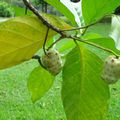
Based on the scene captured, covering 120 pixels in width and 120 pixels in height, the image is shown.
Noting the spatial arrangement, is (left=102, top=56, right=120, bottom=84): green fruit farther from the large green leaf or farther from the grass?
A: the grass

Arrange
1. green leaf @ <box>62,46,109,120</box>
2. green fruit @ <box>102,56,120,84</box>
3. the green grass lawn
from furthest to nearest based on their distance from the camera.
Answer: the green grass lawn < green leaf @ <box>62,46,109,120</box> < green fruit @ <box>102,56,120,84</box>

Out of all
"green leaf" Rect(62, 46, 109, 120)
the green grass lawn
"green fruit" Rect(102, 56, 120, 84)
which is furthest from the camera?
the green grass lawn

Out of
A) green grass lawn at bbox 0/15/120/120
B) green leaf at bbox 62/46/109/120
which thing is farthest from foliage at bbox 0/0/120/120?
green grass lawn at bbox 0/15/120/120

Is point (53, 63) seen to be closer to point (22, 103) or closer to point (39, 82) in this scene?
point (39, 82)

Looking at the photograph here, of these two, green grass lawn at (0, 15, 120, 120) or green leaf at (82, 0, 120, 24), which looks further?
green grass lawn at (0, 15, 120, 120)

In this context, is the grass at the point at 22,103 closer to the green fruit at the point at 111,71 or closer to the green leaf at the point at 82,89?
the green leaf at the point at 82,89

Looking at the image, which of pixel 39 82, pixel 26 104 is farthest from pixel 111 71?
pixel 26 104

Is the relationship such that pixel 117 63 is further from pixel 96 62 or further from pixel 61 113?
pixel 61 113

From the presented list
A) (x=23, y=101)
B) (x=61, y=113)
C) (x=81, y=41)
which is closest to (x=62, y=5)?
(x=81, y=41)
